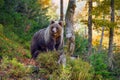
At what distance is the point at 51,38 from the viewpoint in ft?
31.7

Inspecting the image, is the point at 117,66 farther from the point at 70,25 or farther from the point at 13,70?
the point at 13,70

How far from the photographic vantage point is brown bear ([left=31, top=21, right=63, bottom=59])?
953 centimetres

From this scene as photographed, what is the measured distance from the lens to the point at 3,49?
12.6m

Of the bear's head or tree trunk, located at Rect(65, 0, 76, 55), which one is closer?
tree trunk, located at Rect(65, 0, 76, 55)

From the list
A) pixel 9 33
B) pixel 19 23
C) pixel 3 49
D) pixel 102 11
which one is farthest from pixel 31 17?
pixel 3 49

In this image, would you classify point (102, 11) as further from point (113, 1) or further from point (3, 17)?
Result: point (3, 17)

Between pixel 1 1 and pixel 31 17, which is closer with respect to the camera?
pixel 1 1

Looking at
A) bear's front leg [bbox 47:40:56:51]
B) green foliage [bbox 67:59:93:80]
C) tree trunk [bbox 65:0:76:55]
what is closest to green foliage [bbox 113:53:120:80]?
bear's front leg [bbox 47:40:56:51]

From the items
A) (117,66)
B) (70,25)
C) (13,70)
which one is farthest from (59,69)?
(117,66)

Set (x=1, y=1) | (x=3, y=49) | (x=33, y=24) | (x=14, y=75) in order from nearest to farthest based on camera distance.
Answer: (x=14, y=75) → (x=3, y=49) → (x=1, y=1) → (x=33, y=24)

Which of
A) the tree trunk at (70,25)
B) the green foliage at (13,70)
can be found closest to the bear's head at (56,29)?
the tree trunk at (70,25)

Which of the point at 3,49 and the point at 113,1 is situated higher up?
the point at 113,1

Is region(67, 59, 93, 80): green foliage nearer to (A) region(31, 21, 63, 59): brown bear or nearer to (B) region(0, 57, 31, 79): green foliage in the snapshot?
(B) region(0, 57, 31, 79): green foliage

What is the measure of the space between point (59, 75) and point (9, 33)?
9290mm
